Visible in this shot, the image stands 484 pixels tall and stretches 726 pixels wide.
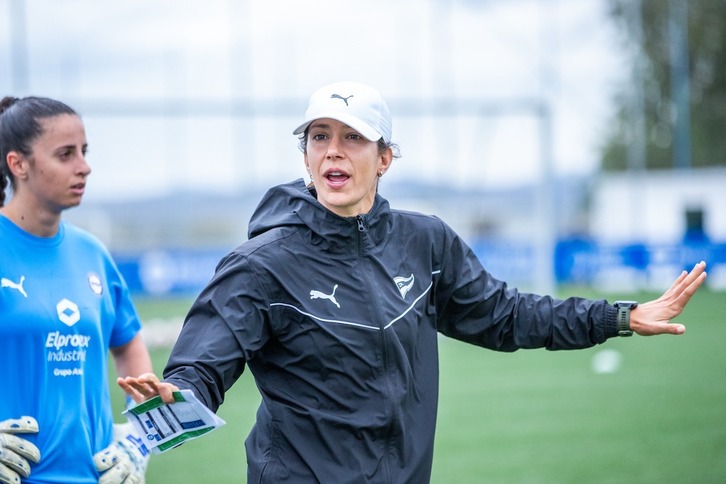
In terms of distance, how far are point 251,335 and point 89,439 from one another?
1037mm

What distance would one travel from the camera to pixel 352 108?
11.1 feet

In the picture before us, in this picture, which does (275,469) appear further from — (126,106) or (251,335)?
(126,106)

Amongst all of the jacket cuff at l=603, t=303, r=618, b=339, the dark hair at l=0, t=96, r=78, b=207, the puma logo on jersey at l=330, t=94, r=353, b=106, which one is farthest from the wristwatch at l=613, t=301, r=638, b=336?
the dark hair at l=0, t=96, r=78, b=207

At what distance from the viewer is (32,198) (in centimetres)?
387

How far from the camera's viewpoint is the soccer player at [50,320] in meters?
3.66

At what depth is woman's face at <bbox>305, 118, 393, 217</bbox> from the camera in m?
3.41

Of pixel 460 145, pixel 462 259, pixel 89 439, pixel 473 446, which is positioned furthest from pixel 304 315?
pixel 460 145

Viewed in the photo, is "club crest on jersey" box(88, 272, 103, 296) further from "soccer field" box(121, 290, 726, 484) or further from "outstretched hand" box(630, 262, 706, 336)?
"soccer field" box(121, 290, 726, 484)

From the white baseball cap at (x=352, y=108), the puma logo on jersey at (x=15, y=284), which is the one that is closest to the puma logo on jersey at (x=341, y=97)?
the white baseball cap at (x=352, y=108)

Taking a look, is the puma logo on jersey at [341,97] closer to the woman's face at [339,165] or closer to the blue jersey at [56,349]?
the woman's face at [339,165]

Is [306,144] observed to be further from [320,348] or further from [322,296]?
[320,348]

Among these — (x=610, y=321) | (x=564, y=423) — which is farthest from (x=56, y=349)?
(x=564, y=423)

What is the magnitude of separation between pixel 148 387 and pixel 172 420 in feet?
0.60

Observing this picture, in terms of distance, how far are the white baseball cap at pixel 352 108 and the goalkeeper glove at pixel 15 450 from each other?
1.44 m
